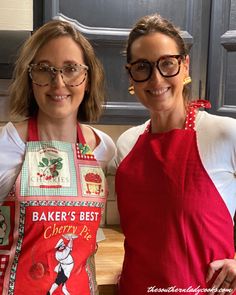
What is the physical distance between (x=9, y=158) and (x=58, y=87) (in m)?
0.20

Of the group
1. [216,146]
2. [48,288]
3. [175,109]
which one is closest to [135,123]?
[175,109]

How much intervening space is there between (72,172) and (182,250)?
32 cm

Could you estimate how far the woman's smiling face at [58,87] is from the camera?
981 mm

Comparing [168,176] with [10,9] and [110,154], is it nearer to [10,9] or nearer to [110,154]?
[110,154]

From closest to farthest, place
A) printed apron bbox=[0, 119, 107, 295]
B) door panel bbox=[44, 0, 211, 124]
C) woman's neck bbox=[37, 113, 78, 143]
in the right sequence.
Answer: printed apron bbox=[0, 119, 107, 295] < woman's neck bbox=[37, 113, 78, 143] < door panel bbox=[44, 0, 211, 124]

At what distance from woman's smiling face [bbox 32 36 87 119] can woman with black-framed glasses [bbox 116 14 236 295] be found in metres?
0.15

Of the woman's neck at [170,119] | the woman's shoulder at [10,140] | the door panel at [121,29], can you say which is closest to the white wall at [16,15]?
the door panel at [121,29]

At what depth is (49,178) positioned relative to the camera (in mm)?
990

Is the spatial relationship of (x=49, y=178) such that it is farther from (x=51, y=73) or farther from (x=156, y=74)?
(x=156, y=74)

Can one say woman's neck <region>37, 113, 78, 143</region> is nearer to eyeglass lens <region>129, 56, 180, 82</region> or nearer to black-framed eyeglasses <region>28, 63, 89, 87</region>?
black-framed eyeglasses <region>28, 63, 89, 87</region>

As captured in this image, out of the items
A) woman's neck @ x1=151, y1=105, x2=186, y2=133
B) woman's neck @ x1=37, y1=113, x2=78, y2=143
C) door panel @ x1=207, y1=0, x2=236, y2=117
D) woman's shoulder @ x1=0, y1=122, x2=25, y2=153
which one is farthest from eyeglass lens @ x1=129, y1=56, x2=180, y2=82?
door panel @ x1=207, y1=0, x2=236, y2=117

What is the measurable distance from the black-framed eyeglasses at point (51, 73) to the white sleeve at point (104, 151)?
202 mm

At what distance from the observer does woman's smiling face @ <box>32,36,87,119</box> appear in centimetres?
98

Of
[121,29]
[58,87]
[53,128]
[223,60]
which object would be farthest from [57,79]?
[223,60]
